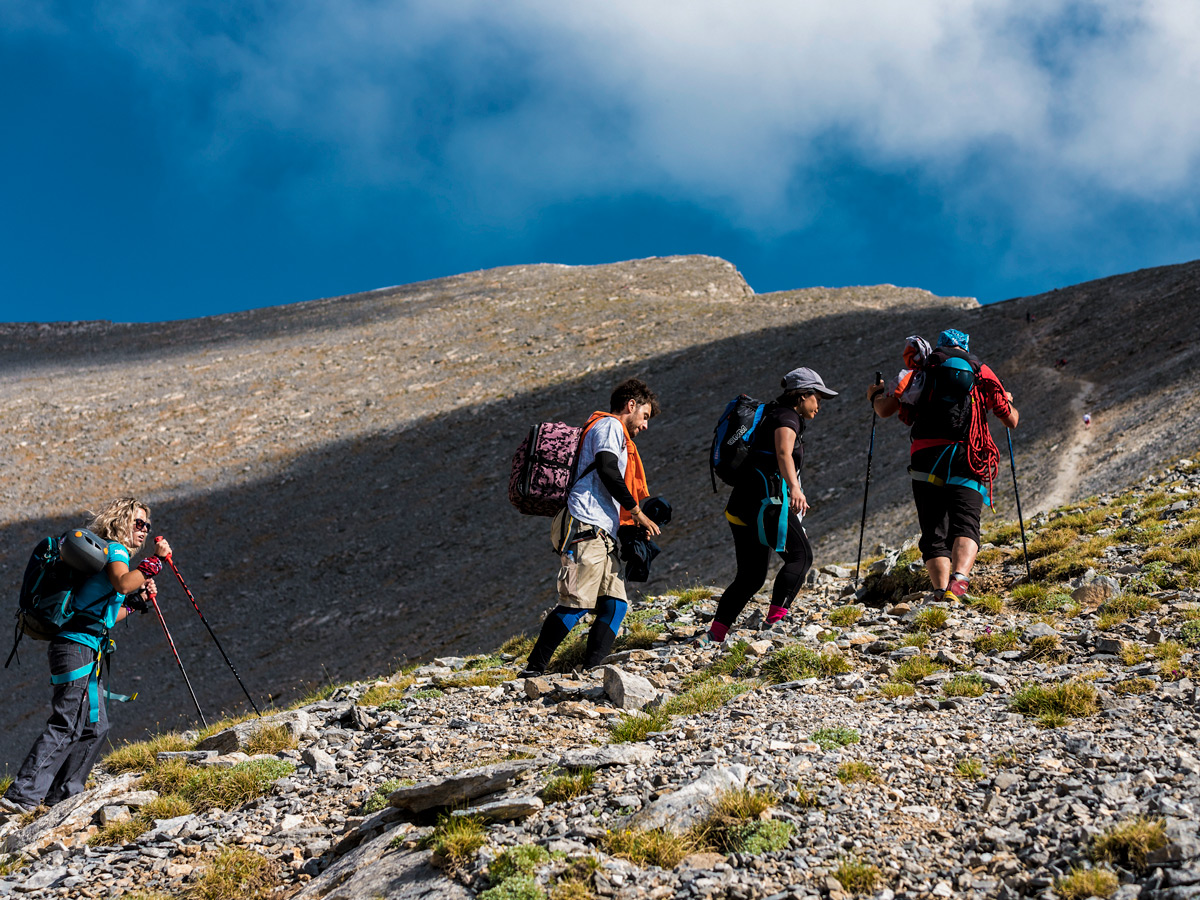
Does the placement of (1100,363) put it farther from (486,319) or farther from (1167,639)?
(486,319)

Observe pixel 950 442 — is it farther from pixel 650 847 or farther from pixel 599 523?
pixel 650 847

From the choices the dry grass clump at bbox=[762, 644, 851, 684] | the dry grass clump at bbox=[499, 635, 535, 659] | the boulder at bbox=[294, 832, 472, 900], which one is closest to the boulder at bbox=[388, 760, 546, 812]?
the boulder at bbox=[294, 832, 472, 900]

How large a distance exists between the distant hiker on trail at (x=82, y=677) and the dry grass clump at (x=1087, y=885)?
249 inches

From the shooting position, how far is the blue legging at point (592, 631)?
7.67 meters

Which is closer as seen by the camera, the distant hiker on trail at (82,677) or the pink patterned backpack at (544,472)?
the distant hiker on trail at (82,677)

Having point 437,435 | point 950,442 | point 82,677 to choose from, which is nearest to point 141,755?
point 82,677

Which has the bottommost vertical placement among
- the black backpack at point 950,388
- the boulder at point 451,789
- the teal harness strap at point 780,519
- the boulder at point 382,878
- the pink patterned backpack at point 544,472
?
the boulder at point 382,878

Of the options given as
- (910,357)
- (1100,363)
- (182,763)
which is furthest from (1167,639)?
(1100,363)

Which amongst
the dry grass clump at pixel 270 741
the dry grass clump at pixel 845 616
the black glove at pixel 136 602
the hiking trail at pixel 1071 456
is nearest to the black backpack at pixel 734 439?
the dry grass clump at pixel 845 616

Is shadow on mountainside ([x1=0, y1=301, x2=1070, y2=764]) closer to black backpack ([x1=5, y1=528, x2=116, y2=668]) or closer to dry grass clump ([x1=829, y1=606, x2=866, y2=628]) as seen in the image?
dry grass clump ([x1=829, y1=606, x2=866, y2=628])

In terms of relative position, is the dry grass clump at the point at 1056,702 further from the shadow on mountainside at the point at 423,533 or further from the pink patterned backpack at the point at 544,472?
the shadow on mountainside at the point at 423,533

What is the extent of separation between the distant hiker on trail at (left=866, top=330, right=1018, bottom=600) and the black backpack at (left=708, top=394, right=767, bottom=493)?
1238 millimetres

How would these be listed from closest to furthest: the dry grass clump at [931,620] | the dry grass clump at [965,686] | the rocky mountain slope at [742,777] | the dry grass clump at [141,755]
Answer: the rocky mountain slope at [742,777] < the dry grass clump at [965,686] < the dry grass clump at [141,755] < the dry grass clump at [931,620]

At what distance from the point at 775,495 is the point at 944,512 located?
68.4 inches
